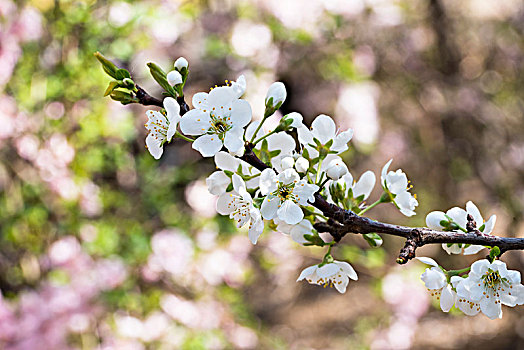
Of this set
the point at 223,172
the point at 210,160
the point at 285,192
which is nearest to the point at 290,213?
the point at 285,192

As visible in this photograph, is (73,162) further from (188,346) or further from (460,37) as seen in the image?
(460,37)

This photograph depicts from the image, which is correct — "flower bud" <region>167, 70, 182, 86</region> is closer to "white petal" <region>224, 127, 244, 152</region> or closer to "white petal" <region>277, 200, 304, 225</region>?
"white petal" <region>224, 127, 244, 152</region>

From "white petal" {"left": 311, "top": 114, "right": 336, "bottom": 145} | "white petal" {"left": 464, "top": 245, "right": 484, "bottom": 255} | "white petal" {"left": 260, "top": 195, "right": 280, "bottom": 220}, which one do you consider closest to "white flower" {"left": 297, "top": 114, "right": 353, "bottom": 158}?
"white petal" {"left": 311, "top": 114, "right": 336, "bottom": 145}

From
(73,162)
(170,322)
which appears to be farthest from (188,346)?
(73,162)

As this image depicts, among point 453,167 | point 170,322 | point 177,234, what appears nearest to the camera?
point 177,234

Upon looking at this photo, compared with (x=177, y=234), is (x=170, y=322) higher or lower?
lower

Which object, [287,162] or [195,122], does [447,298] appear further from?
[195,122]

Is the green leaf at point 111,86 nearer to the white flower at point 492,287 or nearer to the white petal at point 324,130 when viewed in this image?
the white petal at point 324,130
